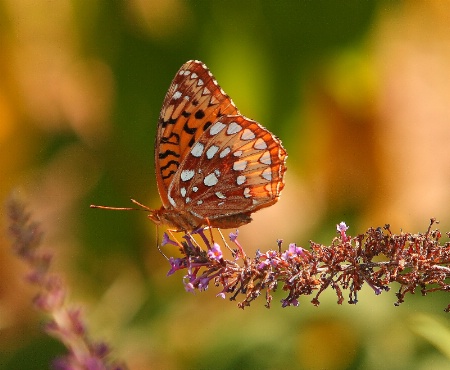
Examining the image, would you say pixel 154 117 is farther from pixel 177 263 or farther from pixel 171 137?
pixel 177 263

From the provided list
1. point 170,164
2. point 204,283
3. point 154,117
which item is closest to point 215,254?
point 204,283

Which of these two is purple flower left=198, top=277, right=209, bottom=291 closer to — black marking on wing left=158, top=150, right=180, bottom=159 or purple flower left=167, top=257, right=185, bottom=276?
purple flower left=167, top=257, right=185, bottom=276

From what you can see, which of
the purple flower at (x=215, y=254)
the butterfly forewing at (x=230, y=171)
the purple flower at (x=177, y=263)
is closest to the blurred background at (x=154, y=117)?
the butterfly forewing at (x=230, y=171)

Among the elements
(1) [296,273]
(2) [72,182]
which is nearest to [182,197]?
(1) [296,273]

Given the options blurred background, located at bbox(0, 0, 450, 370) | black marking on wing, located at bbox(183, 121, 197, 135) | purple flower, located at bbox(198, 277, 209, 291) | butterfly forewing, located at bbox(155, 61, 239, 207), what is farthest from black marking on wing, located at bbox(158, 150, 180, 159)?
blurred background, located at bbox(0, 0, 450, 370)

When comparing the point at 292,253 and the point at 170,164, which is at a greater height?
the point at 170,164

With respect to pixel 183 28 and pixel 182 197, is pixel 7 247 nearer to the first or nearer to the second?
pixel 183 28
